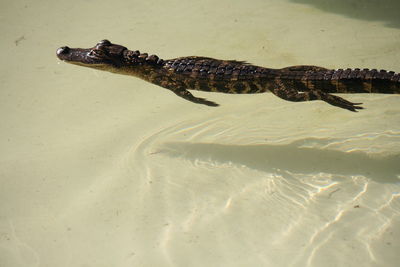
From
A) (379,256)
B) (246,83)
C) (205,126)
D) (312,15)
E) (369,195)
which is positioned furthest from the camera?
(312,15)

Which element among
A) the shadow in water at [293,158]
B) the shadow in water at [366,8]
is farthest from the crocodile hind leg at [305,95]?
the shadow in water at [366,8]

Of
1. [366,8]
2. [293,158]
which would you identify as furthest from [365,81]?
[366,8]

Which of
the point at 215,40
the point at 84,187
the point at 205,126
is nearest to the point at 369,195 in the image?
the point at 205,126

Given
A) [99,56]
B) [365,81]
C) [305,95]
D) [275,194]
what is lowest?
[275,194]

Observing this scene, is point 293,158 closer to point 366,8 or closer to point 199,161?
point 199,161

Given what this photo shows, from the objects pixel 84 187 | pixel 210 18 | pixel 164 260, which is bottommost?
pixel 164 260

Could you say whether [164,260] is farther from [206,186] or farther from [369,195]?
[369,195]

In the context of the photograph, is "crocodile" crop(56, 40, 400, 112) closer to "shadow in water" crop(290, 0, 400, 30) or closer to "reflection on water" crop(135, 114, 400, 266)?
"reflection on water" crop(135, 114, 400, 266)
